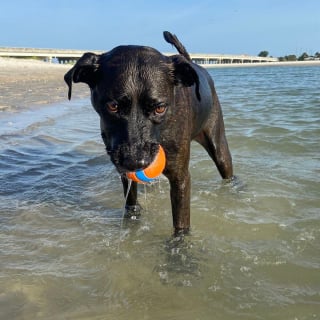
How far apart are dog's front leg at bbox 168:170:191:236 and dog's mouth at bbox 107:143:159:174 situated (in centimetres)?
87

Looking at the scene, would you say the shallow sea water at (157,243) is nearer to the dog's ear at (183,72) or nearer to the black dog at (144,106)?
the black dog at (144,106)

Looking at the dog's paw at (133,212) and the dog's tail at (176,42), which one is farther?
the dog's tail at (176,42)

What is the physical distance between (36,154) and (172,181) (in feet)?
12.8

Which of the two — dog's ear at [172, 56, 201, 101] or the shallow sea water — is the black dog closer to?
dog's ear at [172, 56, 201, 101]

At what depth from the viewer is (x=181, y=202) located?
3.96 m

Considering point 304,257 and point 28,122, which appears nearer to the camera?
point 304,257

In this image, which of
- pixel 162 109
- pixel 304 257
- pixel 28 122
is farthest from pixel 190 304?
pixel 28 122

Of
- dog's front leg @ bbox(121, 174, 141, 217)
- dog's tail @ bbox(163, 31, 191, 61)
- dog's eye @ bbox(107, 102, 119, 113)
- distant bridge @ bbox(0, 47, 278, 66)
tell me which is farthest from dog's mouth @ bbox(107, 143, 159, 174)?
distant bridge @ bbox(0, 47, 278, 66)

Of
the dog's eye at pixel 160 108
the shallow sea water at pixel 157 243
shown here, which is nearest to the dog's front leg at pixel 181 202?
the shallow sea water at pixel 157 243

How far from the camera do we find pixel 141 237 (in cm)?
402

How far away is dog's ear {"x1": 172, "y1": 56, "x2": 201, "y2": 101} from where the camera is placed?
12.1ft

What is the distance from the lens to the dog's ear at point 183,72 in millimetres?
3680

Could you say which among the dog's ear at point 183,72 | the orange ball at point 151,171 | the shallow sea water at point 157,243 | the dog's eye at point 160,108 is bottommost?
the shallow sea water at point 157,243

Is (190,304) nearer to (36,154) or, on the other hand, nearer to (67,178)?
(67,178)
